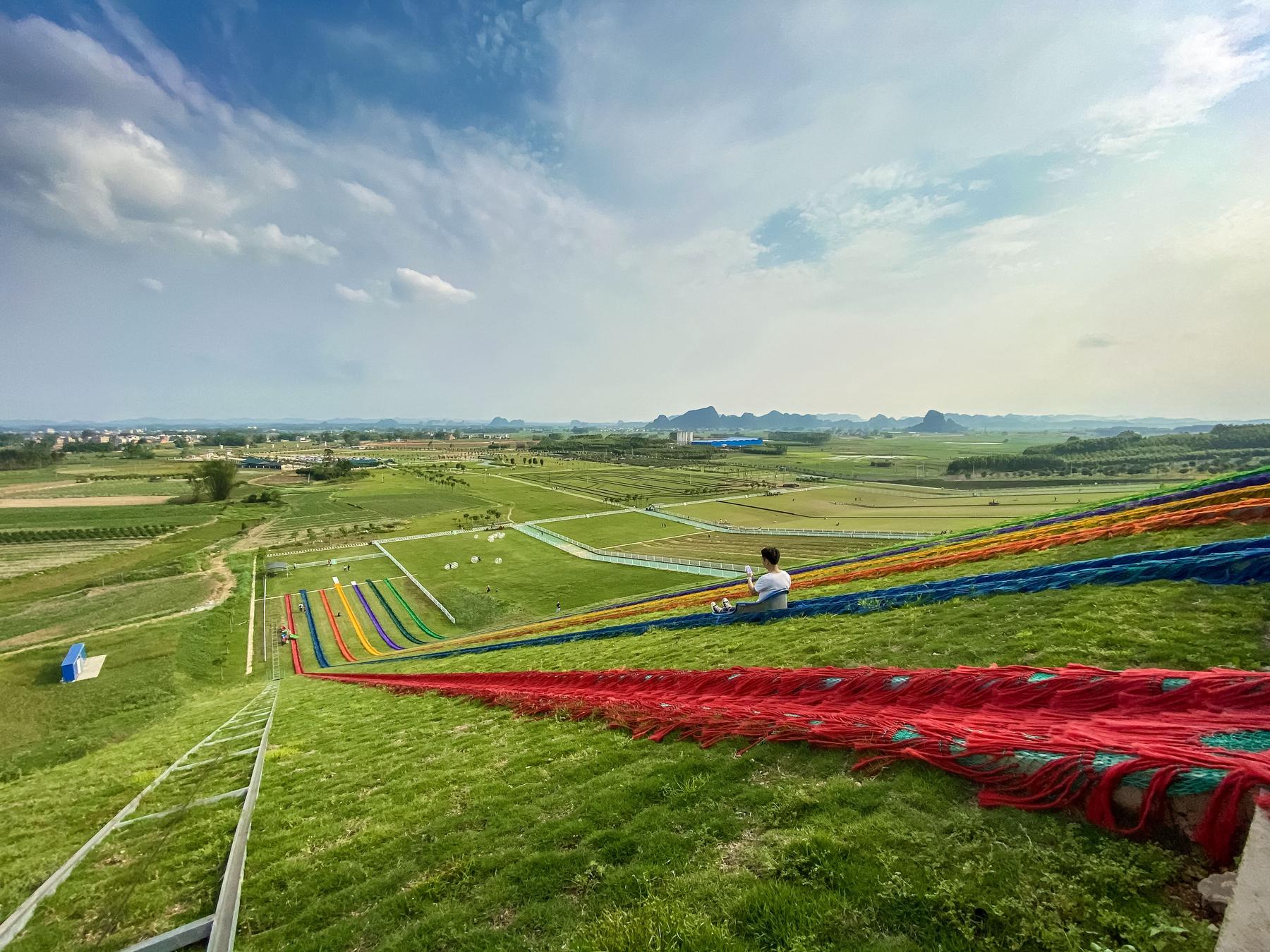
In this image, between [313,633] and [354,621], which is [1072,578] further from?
[354,621]

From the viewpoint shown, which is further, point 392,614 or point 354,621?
point 392,614

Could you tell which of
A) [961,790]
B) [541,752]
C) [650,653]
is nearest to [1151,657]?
[961,790]

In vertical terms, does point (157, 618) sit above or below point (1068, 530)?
below

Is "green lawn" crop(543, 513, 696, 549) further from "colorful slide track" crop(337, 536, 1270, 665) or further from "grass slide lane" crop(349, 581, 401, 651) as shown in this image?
"colorful slide track" crop(337, 536, 1270, 665)

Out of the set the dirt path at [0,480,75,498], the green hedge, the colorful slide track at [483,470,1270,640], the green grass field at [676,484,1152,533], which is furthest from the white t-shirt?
the dirt path at [0,480,75,498]

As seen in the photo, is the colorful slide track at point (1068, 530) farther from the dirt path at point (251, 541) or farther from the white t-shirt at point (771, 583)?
the dirt path at point (251, 541)

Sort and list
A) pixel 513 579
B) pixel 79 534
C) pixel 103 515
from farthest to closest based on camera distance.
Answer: pixel 103 515
pixel 79 534
pixel 513 579

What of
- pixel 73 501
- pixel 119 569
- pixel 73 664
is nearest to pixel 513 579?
pixel 73 664
